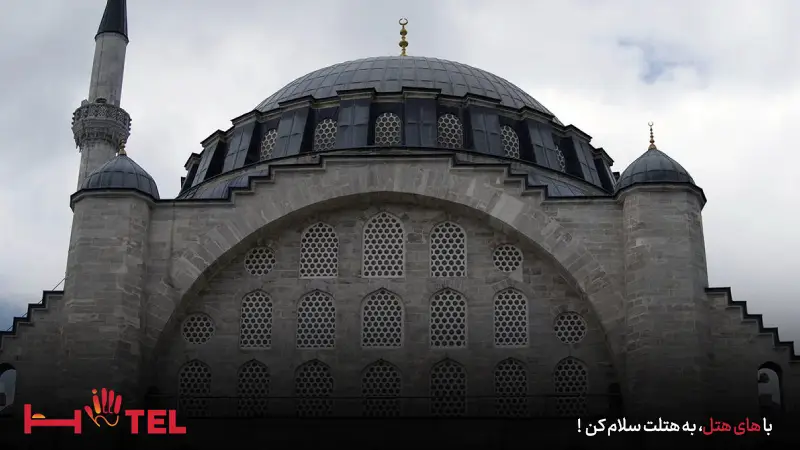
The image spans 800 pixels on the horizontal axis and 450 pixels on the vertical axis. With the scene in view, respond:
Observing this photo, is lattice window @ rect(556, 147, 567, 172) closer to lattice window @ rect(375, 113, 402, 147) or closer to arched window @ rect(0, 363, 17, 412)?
lattice window @ rect(375, 113, 402, 147)

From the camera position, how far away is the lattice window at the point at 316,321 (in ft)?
58.5

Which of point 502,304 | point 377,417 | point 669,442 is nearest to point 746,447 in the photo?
point 669,442

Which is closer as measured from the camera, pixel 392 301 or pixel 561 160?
pixel 392 301

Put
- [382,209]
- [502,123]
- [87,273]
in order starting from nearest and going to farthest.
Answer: [87,273], [382,209], [502,123]

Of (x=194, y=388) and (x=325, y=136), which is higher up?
(x=325, y=136)

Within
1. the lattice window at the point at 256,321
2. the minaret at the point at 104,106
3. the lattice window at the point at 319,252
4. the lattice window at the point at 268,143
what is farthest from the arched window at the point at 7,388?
the lattice window at the point at 268,143

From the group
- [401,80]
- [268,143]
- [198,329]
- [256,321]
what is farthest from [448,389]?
[401,80]

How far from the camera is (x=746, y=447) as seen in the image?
15789 mm

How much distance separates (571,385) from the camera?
1741 centimetres

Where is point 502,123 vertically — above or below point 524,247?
above

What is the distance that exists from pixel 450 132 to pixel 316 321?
587 centimetres

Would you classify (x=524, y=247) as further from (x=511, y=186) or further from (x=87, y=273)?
(x=87, y=273)

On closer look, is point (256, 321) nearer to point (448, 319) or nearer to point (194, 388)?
point (194, 388)

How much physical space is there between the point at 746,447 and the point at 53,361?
1157 cm
